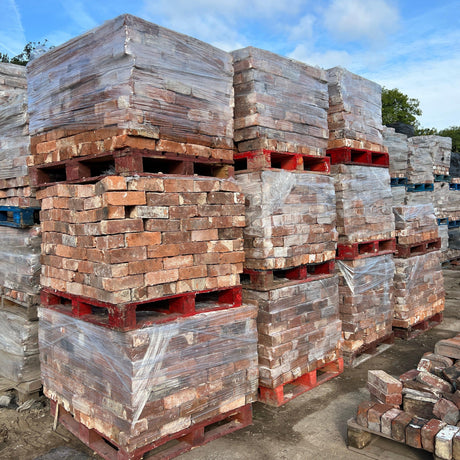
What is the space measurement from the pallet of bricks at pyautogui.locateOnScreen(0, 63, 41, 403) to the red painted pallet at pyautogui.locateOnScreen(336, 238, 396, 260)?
3.47 m

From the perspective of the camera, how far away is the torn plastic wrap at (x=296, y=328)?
438cm

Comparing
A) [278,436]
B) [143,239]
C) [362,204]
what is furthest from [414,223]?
[143,239]

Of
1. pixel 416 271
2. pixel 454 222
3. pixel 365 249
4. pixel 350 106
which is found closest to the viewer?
pixel 350 106

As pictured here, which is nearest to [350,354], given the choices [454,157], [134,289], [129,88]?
[134,289]

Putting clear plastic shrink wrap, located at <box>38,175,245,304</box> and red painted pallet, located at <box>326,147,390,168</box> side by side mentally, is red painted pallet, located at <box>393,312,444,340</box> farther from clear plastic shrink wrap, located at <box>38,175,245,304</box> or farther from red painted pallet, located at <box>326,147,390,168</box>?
clear plastic shrink wrap, located at <box>38,175,245,304</box>

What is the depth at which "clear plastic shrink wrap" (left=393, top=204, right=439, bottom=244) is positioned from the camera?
6543 millimetres

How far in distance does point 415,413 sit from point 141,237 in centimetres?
265

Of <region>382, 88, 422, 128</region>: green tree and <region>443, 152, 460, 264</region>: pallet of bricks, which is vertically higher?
<region>382, 88, 422, 128</region>: green tree

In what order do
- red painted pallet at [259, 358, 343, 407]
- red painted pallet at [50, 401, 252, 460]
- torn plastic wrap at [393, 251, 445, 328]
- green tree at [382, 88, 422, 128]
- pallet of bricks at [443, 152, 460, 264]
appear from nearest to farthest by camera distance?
red painted pallet at [50, 401, 252, 460], red painted pallet at [259, 358, 343, 407], torn plastic wrap at [393, 251, 445, 328], pallet of bricks at [443, 152, 460, 264], green tree at [382, 88, 422, 128]

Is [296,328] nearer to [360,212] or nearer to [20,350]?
[360,212]

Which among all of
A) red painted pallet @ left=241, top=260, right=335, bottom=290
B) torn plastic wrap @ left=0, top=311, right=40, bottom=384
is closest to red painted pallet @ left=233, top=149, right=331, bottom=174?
red painted pallet @ left=241, top=260, right=335, bottom=290

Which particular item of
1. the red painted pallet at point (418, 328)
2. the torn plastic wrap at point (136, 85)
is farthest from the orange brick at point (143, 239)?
the red painted pallet at point (418, 328)

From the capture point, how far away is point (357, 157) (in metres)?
5.95

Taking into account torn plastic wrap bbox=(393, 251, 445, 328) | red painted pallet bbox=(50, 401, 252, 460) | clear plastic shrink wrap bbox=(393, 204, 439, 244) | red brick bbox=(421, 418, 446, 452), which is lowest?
red painted pallet bbox=(50, 401, 252, 460)
